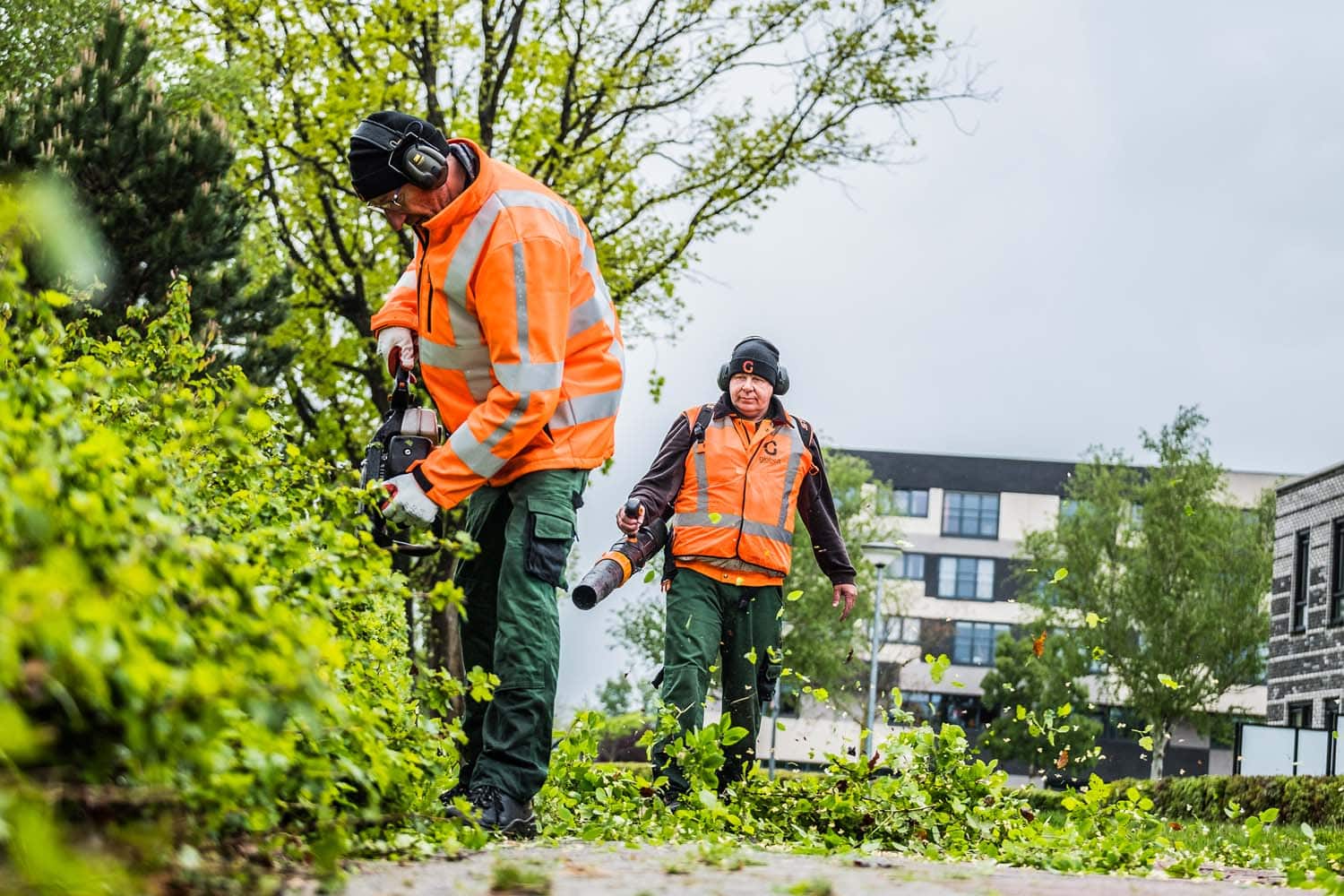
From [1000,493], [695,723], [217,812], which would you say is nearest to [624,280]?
[695,723]

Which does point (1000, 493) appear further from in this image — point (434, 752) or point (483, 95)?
point (434, 752)

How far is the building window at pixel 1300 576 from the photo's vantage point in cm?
3253

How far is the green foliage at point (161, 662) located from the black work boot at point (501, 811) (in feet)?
1.94

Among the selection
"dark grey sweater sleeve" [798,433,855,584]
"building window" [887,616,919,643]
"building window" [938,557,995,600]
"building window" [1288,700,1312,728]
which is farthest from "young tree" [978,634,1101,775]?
"dark grey sweater sleeve" [798,433,855,584]

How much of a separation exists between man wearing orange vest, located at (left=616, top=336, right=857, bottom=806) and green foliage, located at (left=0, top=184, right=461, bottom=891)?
10.6ft

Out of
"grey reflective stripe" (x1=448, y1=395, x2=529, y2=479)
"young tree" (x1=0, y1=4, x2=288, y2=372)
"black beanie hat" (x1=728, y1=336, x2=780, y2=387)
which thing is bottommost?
"grey reflective stripe" (x1=448, y1=395, x2=529, y2=479)

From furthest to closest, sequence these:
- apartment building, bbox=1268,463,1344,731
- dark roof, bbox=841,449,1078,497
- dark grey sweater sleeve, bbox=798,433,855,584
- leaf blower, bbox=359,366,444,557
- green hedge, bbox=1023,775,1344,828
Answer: dark roof, bbox=841,449,1078,497 → apartment building, bbox=1268,463,1344,731 → green hedge, bbox=1023,775,1344,828 → dark grey sweater sleeve, bbox=798,433,855,584 → leaf blower, bbox=359,366,444,557

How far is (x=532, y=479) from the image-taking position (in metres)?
5.25

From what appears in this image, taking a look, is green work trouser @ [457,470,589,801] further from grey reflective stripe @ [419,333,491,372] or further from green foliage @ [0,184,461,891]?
green foliage @ [0,184,461,891]

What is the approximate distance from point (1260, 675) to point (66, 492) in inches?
2066

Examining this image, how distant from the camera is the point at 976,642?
243ft

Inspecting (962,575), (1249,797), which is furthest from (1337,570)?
(962,575)

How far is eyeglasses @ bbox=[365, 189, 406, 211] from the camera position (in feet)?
17.3

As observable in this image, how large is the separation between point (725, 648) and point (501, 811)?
2924 millimetres
